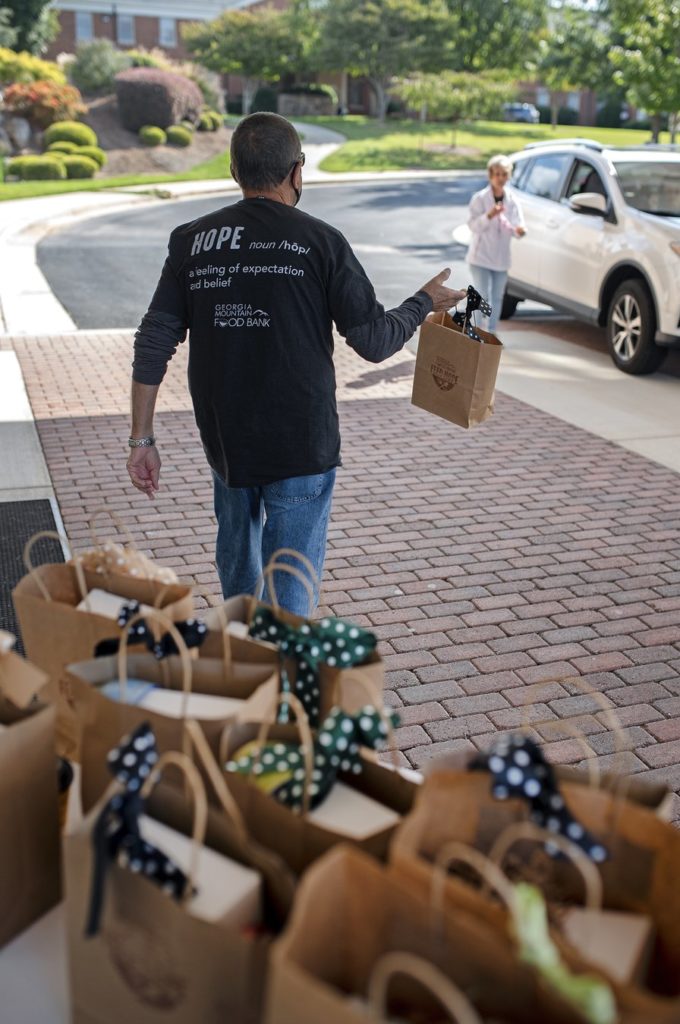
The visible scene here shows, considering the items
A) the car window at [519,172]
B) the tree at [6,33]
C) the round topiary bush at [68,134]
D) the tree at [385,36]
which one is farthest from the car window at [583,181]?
the tree at [385,36]

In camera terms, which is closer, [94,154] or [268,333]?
[268,333]

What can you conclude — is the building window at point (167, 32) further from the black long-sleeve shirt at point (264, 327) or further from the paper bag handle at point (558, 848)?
the paper bag handle at point (558, 848)

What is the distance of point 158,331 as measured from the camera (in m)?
3.80

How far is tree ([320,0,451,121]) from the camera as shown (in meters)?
51.8

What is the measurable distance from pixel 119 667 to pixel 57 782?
25cm

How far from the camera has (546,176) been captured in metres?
12.5

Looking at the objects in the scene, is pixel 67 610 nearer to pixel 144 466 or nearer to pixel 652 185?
pixel 144 466

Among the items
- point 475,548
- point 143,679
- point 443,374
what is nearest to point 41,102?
point 475,548

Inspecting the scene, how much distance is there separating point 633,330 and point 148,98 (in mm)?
30450

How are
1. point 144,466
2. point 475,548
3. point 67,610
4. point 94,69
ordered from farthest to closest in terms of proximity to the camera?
point 94,69 → point 475,548 → point 144,466 → point 67,610

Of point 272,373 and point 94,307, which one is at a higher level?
point 272,373

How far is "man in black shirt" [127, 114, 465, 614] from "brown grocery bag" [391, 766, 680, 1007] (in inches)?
84.9

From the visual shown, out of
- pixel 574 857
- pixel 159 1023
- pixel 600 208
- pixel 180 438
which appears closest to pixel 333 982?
pixel 159 1023

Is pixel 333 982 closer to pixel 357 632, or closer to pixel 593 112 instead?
pixel 357 632
